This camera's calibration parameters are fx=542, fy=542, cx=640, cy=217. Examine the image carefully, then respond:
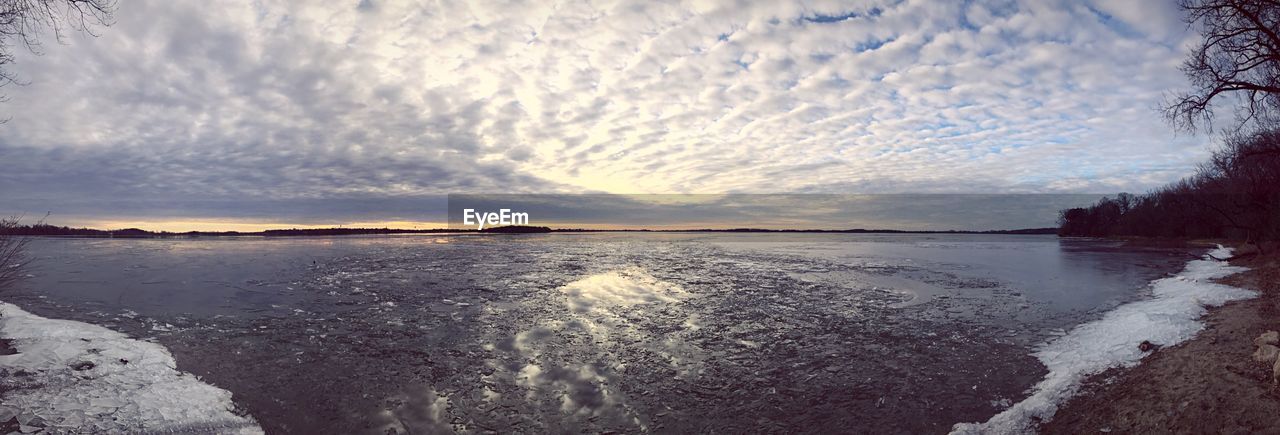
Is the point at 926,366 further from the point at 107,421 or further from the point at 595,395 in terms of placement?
the point at 107,421

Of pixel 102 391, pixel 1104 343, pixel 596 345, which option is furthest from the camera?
pixel 596 345

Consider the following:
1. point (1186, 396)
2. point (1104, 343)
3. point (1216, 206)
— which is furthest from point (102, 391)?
point (1216, 206)

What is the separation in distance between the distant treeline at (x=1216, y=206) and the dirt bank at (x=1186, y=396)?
772 cm

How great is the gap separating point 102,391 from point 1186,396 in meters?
11.5

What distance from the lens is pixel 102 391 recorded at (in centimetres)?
606

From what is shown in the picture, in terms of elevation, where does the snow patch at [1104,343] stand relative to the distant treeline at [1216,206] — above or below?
below

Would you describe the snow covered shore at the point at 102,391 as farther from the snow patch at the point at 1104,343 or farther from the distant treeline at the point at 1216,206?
the distant treeline at the point at 1216,206

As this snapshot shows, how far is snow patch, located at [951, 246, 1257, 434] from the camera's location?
5.54 metres

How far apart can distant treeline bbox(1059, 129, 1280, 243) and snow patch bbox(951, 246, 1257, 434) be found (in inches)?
140

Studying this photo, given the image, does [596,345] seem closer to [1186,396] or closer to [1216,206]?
[1186,396]

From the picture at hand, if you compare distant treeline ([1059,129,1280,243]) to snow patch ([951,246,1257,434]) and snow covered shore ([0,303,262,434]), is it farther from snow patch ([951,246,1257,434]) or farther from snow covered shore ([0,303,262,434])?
snow covered shore ([0,303,262,434])

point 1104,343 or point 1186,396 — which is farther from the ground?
point 1186,396

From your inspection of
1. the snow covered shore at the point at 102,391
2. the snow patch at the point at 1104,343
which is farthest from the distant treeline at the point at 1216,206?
the snow covered shore at the point at 102,391

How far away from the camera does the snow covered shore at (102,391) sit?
5.23 metres
